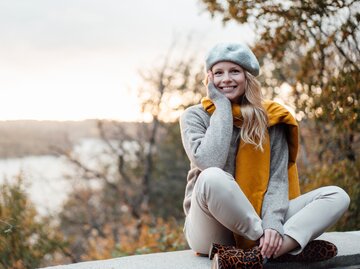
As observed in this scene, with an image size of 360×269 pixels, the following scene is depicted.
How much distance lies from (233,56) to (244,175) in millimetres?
615

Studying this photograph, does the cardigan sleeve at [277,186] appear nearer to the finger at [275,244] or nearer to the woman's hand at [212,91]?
the finger at [275,244]

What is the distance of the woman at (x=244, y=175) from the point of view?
251 centimetres

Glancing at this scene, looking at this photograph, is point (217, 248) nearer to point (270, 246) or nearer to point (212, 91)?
point (270, 246)

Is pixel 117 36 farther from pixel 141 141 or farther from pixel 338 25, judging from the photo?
pixel 338 25

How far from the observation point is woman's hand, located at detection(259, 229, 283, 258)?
2.52 meters

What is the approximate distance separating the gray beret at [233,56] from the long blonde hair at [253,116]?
5cm

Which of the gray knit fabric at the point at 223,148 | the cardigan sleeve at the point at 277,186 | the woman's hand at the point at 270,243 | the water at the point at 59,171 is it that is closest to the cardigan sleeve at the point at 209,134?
the gray knit fabric at the point at 223,148

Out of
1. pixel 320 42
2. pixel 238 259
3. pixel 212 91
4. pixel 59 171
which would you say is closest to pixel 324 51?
pixel 320 42

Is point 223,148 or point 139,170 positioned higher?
point 223,148

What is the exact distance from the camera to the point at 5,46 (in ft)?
42.4

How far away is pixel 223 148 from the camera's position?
8.67ft

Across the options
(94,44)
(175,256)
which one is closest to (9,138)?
(94,44)

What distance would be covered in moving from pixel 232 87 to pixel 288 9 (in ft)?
6.30

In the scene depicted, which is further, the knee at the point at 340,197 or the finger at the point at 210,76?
the finger at the point at 210,76
